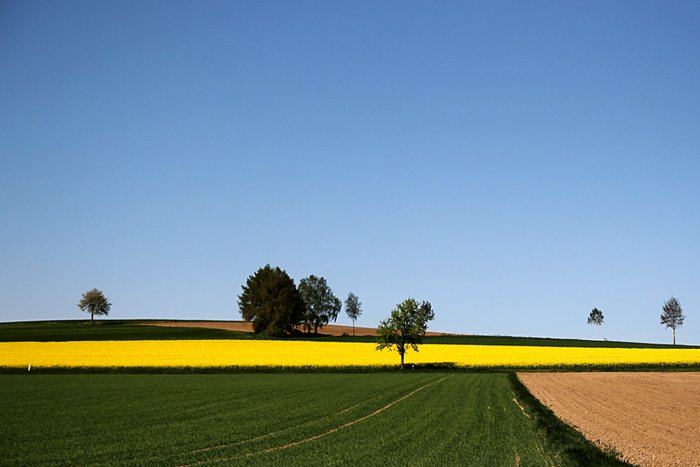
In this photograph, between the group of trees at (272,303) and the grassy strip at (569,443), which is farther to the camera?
the group of trees at (272,303)

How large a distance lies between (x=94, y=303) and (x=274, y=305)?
59413 mm

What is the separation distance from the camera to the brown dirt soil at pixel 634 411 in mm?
18141

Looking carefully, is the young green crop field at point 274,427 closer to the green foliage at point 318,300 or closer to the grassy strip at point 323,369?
the grassy strip at point 323,369

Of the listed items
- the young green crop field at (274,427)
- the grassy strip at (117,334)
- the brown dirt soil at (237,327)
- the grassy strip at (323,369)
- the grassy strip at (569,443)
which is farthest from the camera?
the brown dirt soil at (237,327)

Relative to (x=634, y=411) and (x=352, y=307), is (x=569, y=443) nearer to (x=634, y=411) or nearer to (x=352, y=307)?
(x=634, y=411)

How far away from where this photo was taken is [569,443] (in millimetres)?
18188

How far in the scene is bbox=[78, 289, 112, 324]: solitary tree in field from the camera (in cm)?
15600

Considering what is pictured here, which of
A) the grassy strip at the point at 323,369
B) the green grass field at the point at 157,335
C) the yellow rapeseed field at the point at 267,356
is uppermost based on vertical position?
the green grass field at the point at 157,335

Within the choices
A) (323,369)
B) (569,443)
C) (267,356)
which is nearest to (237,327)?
(267,356)

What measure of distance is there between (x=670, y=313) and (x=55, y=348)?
143 m

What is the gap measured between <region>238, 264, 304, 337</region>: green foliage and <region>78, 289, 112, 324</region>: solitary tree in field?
47.7m

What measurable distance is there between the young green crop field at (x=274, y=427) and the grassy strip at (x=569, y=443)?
0.39 ft

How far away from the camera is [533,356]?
71812 mm

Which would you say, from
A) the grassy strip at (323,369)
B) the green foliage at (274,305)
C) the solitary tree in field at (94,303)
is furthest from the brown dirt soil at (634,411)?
the solitary tree in field at (94,303)
